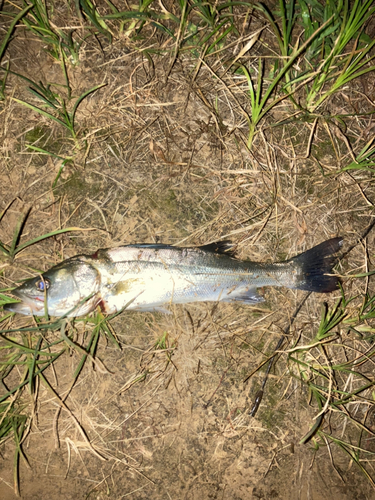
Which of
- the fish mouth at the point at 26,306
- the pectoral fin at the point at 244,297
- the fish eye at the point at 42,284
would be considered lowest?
Answer: the pectoral fin at the point at 244,297

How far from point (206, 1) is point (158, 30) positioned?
581 mm

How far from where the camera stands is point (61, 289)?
10.4 feet

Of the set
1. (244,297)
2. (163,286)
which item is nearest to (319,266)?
(244,297)

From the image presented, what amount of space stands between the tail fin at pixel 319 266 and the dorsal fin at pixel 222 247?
637mm

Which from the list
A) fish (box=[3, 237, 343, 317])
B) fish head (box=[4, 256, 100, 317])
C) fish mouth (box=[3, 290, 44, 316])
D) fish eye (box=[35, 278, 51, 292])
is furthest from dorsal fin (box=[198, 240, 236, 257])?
fish mouth (box=[3, 290, 44, 316])

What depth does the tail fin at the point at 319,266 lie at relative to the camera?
135 inches

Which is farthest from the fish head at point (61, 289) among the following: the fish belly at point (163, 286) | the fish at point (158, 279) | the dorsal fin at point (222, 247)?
the dorsal fin at point (222, 247)

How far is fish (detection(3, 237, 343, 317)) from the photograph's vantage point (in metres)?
3.19

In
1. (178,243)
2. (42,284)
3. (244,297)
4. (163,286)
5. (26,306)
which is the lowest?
(244,297)

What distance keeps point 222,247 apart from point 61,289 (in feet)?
5.33

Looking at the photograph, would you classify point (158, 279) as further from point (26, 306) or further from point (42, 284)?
point (26, 306)

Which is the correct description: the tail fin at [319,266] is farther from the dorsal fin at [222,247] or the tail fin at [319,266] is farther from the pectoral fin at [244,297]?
the dorsal fin at [222,247]

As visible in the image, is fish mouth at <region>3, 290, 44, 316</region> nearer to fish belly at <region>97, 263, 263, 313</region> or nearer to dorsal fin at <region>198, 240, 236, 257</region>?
fish belly at <region>97, 263, 263, 313</region>

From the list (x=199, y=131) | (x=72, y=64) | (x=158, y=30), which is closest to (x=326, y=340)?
(x=199, y=131)
